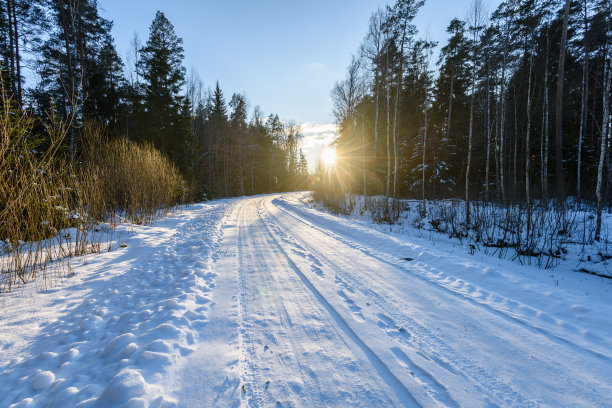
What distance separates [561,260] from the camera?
18.8ft

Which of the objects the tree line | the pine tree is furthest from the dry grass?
the pine tree

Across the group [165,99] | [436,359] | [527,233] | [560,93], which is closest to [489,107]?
[560,93]

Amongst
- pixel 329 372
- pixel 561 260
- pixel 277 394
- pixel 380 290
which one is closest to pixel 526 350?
pixel 380 290

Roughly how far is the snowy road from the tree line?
14.6 feet

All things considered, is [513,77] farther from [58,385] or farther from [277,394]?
[58,385]

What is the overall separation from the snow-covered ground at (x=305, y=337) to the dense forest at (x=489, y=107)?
308 inches

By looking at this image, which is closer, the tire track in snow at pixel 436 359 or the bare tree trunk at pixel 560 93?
the tire track in snow at pixel 436 359

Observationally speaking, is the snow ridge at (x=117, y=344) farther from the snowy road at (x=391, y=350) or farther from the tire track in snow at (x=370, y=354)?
the tire track in snow at (x=370, y=354)

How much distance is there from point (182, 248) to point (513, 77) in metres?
21.7

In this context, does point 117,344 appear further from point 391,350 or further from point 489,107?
point 489,107

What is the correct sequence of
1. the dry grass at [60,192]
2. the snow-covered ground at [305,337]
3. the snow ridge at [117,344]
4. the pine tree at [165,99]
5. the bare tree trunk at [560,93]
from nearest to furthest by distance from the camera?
the snow ridge at [117,344] → the snow-covered ground at [305,337] → the dry grass at [60,192] → the bare tree trunk at [560,93] → the pine tree at [165,99]

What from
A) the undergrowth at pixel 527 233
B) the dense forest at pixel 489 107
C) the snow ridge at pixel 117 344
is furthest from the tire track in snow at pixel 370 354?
the dense forest at pixel 489 107

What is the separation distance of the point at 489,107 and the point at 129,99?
31415mm

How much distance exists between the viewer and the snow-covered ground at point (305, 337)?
171 centimetres
